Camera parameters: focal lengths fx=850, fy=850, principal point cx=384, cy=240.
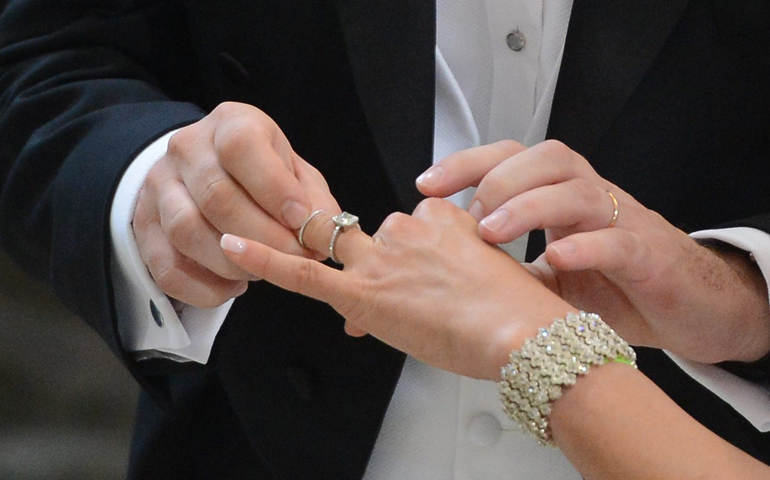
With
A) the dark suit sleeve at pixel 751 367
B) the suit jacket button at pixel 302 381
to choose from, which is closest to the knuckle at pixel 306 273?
the suit jacket button at pixel 302 381

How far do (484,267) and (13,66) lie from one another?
25.0 inches

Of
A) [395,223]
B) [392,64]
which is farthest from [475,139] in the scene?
[395,223]

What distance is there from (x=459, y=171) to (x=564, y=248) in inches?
4.6

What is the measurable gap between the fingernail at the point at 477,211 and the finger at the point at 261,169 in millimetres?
142

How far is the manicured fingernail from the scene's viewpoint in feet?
2.20

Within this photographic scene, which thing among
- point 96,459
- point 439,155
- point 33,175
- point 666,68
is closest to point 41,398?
point 96,459

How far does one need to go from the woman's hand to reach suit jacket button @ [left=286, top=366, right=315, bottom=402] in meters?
0.27

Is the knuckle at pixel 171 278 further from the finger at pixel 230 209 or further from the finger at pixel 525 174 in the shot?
the finger at pixel 525 174

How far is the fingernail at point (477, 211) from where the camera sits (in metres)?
0.73

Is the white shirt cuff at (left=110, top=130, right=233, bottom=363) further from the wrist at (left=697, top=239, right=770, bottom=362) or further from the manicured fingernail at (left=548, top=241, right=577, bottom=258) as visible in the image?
the wrist at (left=697, top=239, right=770, bottom=362)

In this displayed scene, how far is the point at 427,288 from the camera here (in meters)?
0.69

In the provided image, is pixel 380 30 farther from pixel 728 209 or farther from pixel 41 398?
pixel 41 398

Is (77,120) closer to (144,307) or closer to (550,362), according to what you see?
(144,307)

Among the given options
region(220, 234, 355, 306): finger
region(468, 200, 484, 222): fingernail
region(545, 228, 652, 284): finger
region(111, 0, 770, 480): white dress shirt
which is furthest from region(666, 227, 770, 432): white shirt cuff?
region(220, 234, 355, 306): finger
